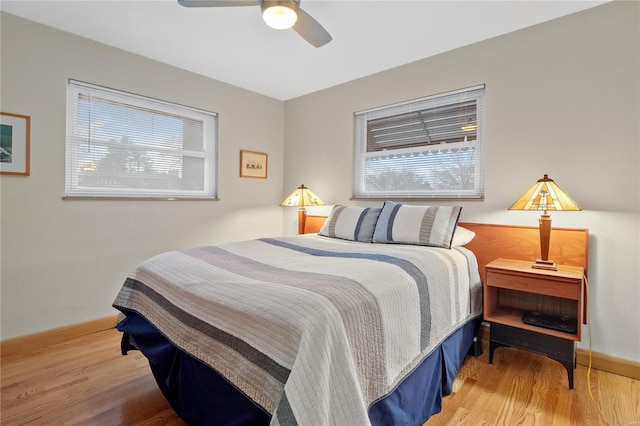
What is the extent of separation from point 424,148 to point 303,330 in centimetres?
240

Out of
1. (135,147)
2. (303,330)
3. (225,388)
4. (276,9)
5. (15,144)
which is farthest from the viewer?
(135,147)

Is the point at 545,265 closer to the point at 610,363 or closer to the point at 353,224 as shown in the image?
the point at 610,363

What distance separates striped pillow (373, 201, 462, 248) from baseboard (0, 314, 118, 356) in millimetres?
2338

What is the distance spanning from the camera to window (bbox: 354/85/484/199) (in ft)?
8.69

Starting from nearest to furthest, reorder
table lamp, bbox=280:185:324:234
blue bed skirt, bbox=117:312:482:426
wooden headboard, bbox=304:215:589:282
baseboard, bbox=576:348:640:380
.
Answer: blue bed skirt, bbox=117:312:482:426
baseboard, bbox=576:348:640:380
wooden headboard, bbox=304:215:589:282
table lamp, bbox=280:185:324:234

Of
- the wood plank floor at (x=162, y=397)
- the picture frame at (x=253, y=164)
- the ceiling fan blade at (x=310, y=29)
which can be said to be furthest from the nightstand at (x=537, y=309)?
the picture frame at (x=253, y=164)

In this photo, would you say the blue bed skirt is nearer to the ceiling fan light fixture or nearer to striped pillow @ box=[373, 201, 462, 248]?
striped pillow @ box=[373, 201, 462, 248]

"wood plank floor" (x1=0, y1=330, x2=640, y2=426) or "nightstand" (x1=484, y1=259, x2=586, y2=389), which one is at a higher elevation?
"nightstand" (x1=484, y1=259, x2=586, y2=389)

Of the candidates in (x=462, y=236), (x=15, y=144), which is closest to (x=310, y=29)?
(x=462, y=236)

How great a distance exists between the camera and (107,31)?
2432mm

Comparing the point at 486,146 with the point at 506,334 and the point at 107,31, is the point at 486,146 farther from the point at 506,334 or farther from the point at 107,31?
the point at 107,31

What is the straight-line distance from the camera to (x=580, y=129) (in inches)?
83.8

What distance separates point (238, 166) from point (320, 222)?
1.10 meters

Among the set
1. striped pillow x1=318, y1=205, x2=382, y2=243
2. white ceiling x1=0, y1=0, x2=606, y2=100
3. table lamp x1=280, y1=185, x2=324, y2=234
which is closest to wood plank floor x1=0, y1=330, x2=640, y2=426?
striped pillow x1=318, y1=205, x2=382, y2=243
